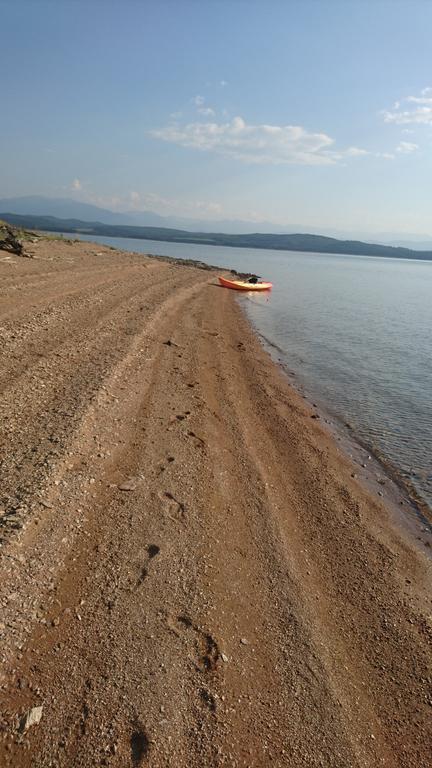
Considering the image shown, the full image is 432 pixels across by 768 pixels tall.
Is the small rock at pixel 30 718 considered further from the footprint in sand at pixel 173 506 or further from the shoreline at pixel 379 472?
the shoreline at pixel 379 472

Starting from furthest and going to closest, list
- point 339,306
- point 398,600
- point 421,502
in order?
point 339,306 → point 421,502 → point 398,600

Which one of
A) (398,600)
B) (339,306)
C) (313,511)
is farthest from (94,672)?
(339,306)

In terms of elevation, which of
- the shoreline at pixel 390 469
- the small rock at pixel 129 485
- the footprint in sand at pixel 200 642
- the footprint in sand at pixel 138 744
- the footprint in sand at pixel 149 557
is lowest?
the shoreline at pixel 390 469

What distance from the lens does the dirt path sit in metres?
3.84

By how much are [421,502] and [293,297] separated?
39050 millimetres

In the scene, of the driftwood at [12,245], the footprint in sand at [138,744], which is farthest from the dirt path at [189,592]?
the driftwood at [12,245]

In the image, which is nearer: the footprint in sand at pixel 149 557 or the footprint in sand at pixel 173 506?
the footprint in sand at pixel 149 557

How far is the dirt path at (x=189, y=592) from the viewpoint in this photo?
3.84 m

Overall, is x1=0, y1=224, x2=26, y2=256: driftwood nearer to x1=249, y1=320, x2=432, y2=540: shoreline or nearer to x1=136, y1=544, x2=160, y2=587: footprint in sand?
x1=249, y1=320, x2=432, y2=540: shoreline

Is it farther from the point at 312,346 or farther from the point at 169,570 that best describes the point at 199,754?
the point at 312,346

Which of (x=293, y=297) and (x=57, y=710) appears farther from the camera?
A: (x=293, y=297)

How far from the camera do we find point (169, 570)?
18.0 feet

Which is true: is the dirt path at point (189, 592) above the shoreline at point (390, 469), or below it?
above

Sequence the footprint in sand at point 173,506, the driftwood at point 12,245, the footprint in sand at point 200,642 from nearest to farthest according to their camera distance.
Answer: the footprint in sand at point 200,642 < the footprint in sand at point 173,506 < the driftwood at point 12,245
